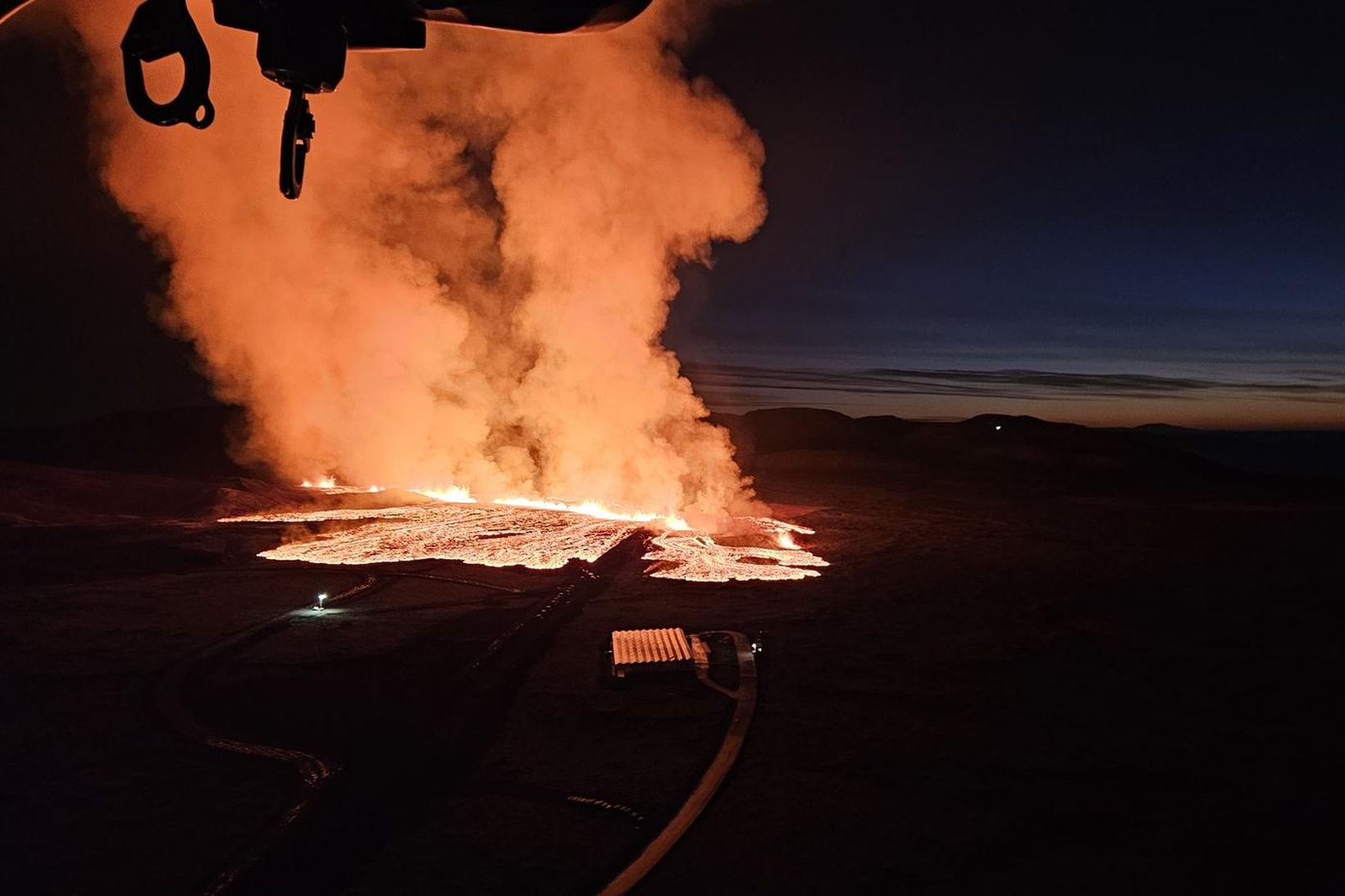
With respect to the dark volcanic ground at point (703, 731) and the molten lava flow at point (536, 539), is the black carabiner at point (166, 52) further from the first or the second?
the molten lava flow at point (536, 539)

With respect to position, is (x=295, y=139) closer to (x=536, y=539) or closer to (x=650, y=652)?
(x=650, y=652)

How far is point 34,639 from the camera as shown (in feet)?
28.7

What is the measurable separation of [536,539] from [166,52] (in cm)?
1389

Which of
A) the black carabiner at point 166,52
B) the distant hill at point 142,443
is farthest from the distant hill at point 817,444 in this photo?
the black carabiner at point 166,52

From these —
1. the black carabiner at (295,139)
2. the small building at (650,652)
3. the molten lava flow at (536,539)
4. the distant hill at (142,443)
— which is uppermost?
the black carabiner at (295,139)

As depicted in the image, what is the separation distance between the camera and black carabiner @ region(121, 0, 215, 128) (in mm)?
1902

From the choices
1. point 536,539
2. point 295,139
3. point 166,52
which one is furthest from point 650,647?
point 536,539

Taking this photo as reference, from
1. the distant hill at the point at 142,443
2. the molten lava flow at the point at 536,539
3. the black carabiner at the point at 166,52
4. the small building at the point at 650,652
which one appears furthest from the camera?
the distant hill at the point at 142,443

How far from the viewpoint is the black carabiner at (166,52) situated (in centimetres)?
190

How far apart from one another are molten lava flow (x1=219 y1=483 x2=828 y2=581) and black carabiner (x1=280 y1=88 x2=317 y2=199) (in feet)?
35.4

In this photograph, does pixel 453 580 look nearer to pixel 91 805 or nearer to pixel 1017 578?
pixel 91 805

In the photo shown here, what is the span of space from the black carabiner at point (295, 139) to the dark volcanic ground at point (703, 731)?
3787 millimetres

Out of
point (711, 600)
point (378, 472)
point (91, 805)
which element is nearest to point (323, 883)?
point (91, 805)

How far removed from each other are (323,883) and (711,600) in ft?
23.5
